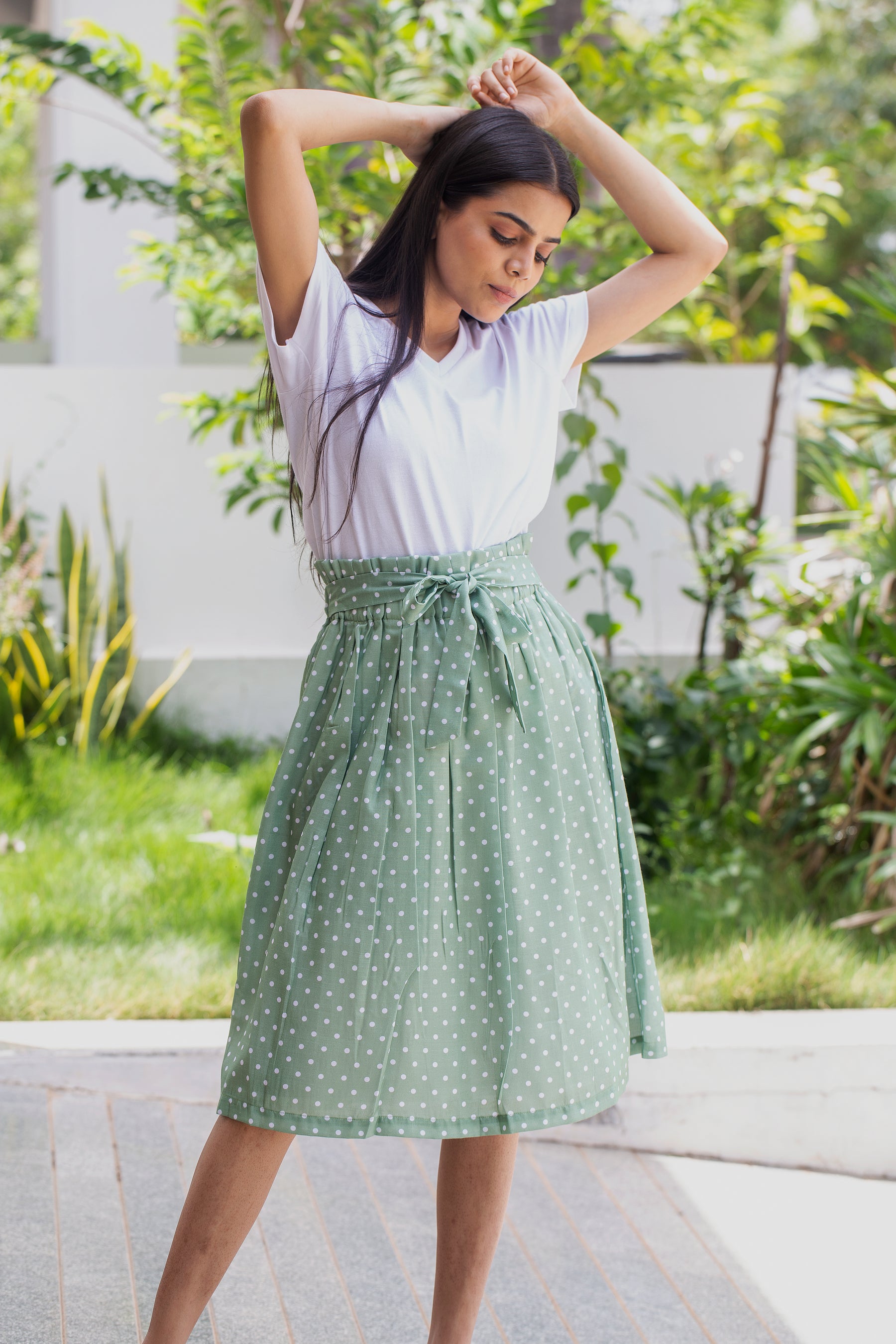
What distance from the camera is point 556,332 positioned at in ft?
5.92

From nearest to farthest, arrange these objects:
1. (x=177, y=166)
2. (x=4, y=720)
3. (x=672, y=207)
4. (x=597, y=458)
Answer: (x=672, y=207) → (x=177, y=166) → (x=4, y=720) → (x=597, y=458)

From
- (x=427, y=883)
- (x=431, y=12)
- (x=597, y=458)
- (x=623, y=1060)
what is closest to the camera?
(x=427, y=883)

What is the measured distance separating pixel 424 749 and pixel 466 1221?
0.65 metres

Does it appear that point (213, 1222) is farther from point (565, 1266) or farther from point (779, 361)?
point (779, 361)

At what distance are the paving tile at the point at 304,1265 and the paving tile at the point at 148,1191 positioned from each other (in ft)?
0.48

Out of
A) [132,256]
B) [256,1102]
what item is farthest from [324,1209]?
[132,256]

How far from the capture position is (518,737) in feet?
5.38

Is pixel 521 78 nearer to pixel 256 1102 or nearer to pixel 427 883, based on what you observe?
pixel 427 883

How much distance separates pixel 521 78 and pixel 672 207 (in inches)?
10.6

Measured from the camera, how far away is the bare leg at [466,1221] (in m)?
1.73

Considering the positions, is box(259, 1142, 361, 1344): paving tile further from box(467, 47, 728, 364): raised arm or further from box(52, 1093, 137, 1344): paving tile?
box(467, 47, 728, 364): raised arm

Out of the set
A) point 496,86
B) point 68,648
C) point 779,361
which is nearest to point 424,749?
point 496,86

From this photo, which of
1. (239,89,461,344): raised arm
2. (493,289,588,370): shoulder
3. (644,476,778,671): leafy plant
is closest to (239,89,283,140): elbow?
(239,89,461,344): raised arm

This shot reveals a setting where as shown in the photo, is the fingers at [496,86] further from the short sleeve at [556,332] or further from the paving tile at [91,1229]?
the paving tile at [91,1229]
